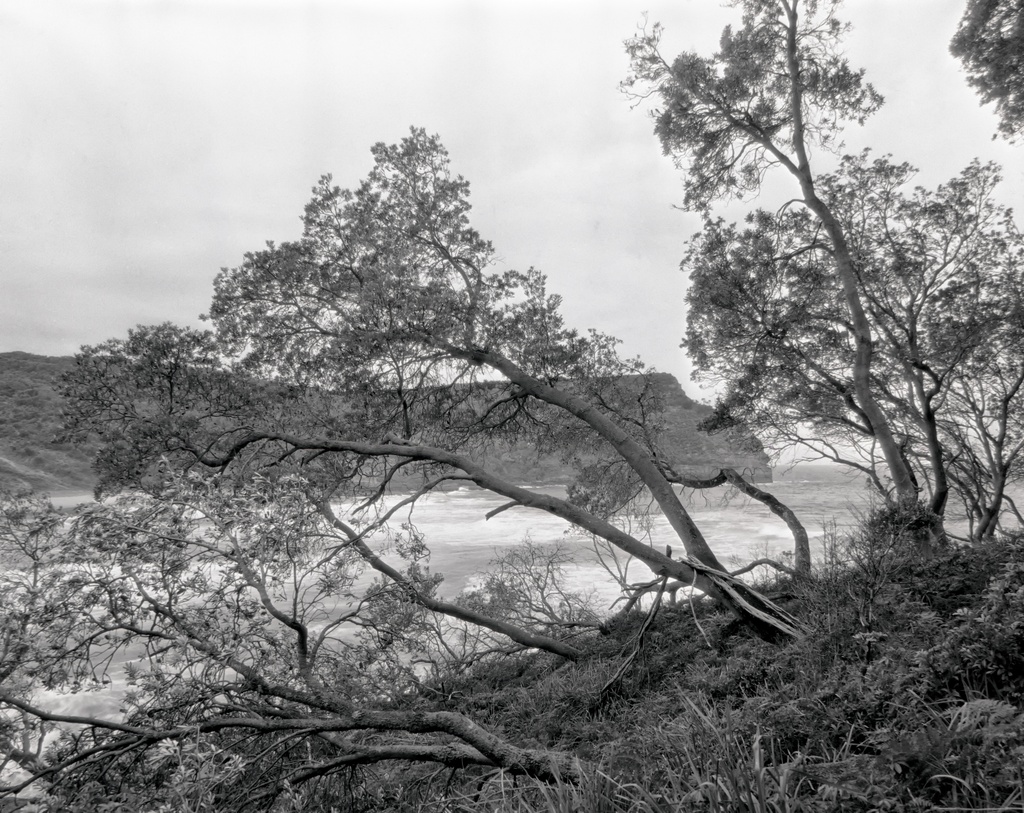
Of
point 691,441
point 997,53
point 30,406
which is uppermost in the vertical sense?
point 997,53

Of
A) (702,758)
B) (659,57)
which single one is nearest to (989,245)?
(659,57)

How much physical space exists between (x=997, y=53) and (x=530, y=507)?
875 cm

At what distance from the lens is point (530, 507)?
7.45m

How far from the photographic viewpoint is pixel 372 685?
645 centimetres

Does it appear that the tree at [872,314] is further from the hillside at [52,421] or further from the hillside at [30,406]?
the hillside at [30,406]

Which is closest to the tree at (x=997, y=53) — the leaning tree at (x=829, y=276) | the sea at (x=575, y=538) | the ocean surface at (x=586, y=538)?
the leaning tree at (x=829, y=276)

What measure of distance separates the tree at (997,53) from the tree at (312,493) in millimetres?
6138

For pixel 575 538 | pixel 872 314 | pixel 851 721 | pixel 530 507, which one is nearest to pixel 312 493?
pixel 530 507

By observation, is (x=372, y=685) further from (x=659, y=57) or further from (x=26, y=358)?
(x=26, y=358)

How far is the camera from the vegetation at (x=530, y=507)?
96.5 inches

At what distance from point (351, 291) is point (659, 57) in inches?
226

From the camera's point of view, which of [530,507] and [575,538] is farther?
[575,538]

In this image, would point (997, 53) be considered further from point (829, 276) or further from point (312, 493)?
point (312, 493)

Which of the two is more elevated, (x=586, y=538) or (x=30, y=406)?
(x=30, y=406)
